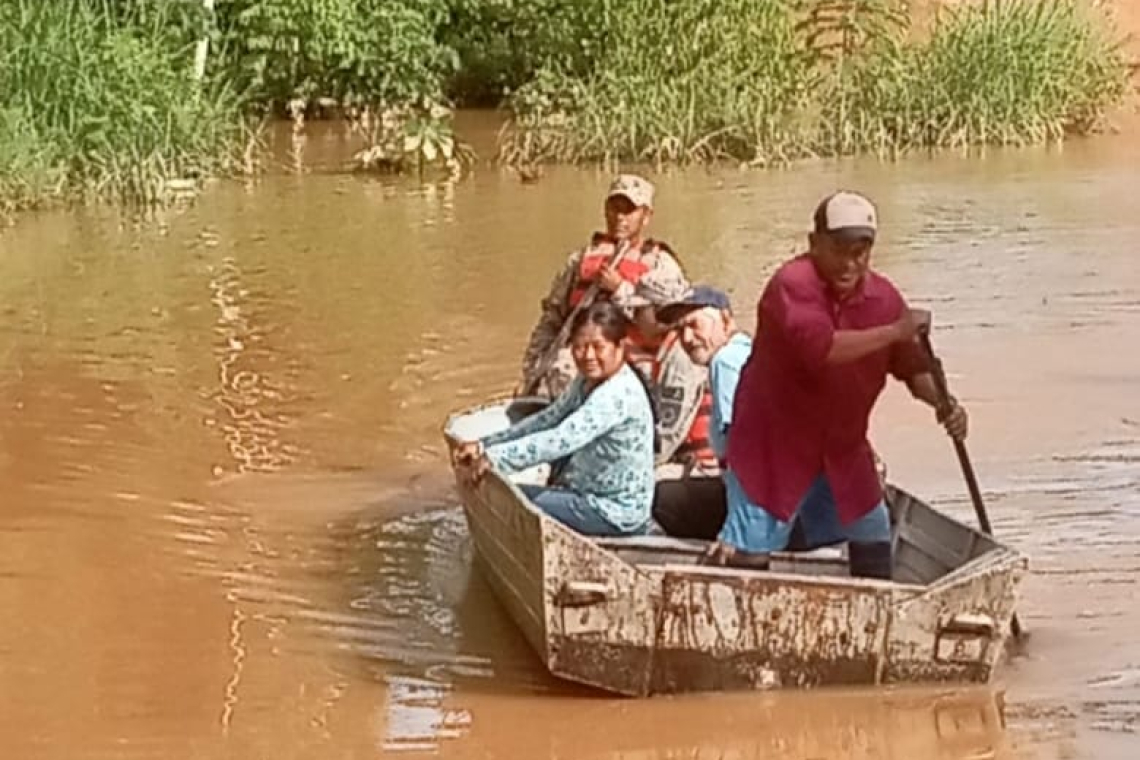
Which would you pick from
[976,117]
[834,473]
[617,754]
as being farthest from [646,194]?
[976,117]

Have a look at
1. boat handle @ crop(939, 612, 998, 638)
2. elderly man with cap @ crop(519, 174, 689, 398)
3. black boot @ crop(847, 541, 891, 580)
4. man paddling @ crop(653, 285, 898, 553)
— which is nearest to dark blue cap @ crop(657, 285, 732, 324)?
man paddling @ crop(653, 285, 898, 553)

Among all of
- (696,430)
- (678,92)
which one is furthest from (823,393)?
(678,92)

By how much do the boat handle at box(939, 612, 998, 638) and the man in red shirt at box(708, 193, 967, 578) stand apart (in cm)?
36

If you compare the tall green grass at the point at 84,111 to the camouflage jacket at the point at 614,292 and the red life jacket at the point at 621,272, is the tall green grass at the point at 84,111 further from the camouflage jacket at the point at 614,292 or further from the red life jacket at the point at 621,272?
the red life jacket at the point at 621,272

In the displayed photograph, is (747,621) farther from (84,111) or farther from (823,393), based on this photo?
(84,111)

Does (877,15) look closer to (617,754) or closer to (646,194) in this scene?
(646,194)

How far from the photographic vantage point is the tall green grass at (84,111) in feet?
61.0

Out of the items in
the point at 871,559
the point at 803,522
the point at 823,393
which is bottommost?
the point at 871,559

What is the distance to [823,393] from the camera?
22.2ft

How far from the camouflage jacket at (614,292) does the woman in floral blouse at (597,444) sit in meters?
0.92

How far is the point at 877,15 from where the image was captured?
2569 cm

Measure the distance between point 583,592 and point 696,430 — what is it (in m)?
1.83

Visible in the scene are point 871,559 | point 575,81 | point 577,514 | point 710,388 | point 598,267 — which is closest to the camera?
point 871,559

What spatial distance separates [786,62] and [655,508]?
16.9m
